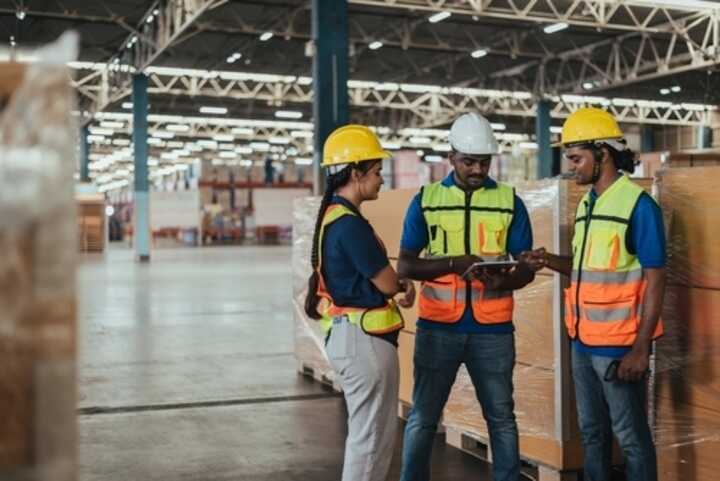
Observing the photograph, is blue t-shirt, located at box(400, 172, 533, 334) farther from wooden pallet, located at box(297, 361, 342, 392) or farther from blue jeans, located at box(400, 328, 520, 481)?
wooden pallet, located at box(297, 361, 342, 392)

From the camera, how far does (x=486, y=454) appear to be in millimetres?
4848

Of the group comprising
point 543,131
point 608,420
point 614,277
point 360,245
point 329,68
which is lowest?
point 608,420

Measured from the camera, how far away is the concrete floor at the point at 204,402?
480 cm

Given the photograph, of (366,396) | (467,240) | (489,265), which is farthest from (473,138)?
(366,396)

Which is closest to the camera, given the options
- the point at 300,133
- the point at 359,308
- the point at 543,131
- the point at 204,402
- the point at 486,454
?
the point at 359,308

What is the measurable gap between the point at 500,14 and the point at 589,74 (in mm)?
9493

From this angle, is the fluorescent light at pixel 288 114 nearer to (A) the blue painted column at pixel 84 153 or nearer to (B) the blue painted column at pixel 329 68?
(A) the blue painted column at pixel 84 153

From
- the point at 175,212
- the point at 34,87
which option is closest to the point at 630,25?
the point at 34,87

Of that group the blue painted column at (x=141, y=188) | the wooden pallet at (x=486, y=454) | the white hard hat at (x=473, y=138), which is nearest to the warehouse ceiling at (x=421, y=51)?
the blue painted column at (x=141, y=188)

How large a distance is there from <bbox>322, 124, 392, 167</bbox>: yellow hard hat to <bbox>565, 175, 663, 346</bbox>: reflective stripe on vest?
0.84 meters

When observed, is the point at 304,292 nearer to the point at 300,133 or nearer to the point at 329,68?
the point at 329,68

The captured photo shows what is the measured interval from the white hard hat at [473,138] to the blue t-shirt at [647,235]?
0.62 m

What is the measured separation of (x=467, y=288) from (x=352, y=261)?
667mm

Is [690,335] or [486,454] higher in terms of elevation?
[690,335]
